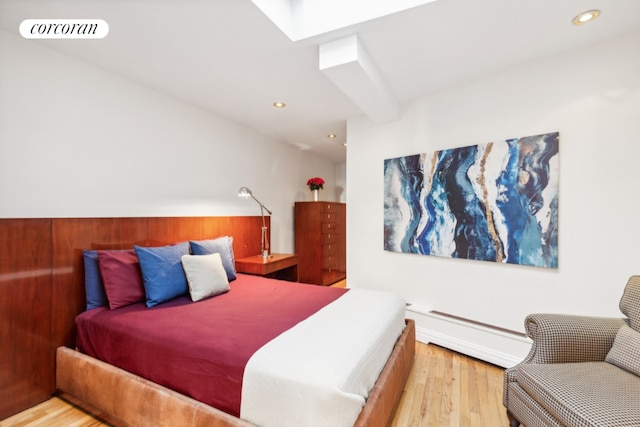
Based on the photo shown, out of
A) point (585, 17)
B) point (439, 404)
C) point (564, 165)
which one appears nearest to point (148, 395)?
point (439, 404)

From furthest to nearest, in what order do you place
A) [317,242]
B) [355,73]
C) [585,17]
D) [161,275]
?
[317,242] < [161,275] < [355,73] < [585,17]

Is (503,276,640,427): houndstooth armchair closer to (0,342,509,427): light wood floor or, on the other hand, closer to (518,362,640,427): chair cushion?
(518,362,640,427): chair cushion

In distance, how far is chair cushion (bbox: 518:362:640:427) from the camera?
1.04 metres

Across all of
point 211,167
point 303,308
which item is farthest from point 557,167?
point 211,167

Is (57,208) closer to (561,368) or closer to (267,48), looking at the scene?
(267,48)

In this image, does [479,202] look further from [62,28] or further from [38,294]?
[38,294]

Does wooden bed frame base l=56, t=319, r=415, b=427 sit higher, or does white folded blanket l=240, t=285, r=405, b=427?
white folded blanket l=240, t=285, r=405, b=427

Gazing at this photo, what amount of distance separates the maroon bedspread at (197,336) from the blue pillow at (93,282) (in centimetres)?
9

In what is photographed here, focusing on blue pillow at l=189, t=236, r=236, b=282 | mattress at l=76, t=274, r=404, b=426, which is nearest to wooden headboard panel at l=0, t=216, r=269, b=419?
mattress at l=76, t=274, r=404, b=426

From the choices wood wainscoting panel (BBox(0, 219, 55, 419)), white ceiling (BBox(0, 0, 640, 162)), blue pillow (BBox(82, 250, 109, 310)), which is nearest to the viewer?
white ceiling (BBox(0, 0, 640, 162))

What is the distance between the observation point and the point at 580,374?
4.16 feet

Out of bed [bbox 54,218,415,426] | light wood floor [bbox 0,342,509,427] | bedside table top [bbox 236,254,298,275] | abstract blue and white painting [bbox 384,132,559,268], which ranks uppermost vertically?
abstract blue and white painting [bbox 384,132,559,268]

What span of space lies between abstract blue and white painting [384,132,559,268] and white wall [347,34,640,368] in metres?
0.08

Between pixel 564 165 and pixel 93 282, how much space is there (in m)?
3.56
